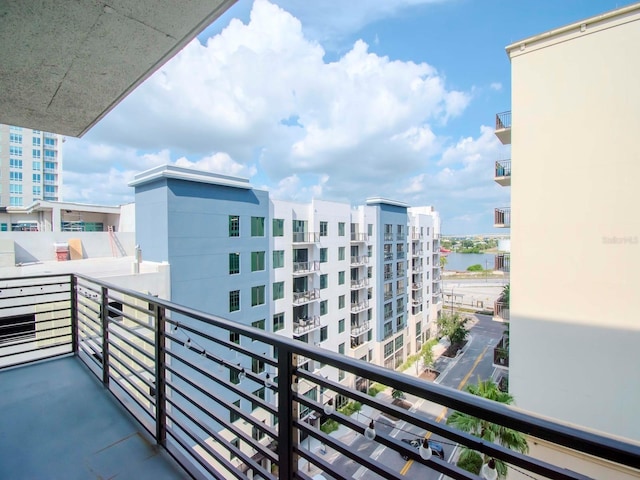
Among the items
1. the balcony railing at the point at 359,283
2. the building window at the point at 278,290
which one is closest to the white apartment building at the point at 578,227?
the building window at the point at 278,290

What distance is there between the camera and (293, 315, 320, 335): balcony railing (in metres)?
12.2

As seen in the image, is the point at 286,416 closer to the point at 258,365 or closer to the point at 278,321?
the point at 258,365

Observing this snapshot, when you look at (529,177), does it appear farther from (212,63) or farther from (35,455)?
(35,455)

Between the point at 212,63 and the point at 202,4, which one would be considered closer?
the point at 202,4

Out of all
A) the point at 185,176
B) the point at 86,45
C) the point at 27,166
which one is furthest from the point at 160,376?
the point at 27,166

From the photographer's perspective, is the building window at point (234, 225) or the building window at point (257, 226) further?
the building window at point (257, 226)

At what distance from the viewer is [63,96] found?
6.40 feet

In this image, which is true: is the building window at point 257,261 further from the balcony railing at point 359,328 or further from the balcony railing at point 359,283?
the balcony railing at point 359,328

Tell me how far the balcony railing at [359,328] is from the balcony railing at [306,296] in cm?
335

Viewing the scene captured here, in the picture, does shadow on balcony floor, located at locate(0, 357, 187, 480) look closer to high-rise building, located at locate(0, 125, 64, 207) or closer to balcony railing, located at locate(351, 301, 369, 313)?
balcony railing, located at locate(351, 301, 369, 313)

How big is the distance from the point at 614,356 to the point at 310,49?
21.6ft

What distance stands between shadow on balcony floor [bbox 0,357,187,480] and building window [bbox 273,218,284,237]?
9.11m

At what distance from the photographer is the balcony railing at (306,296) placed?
1222 cm

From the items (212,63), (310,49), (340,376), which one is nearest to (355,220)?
(340,376)
